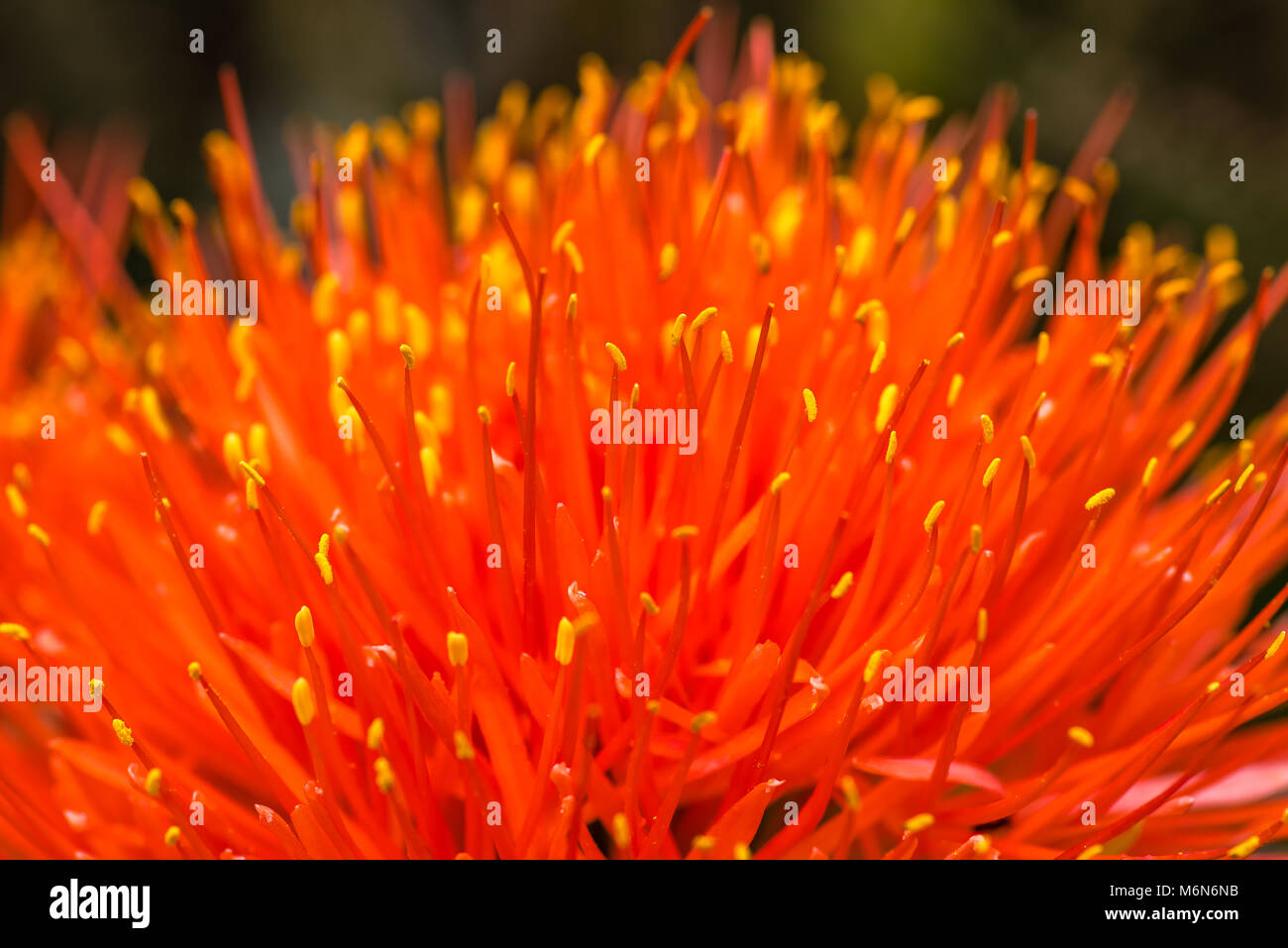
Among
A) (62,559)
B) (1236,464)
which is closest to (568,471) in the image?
(62,559)

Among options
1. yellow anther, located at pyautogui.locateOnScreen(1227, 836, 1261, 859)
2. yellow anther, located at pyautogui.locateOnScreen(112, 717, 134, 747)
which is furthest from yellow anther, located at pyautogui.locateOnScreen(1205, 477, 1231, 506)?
yellow anther, located at pyautogui.locateOnScreen(112, 717, 134, 747)

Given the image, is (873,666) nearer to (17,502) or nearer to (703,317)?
(703,317)

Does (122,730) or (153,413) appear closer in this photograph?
(122,730)

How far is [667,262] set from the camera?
3.31 feet

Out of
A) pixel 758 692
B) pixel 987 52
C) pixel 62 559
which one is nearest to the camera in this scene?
pixel 758 692

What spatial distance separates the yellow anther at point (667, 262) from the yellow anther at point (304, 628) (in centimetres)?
40

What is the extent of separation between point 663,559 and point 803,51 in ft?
3.47

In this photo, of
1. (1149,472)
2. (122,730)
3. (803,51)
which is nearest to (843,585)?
(1149,472)

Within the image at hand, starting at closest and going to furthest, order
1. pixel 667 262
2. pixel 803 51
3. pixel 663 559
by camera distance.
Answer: pixel 663 559
pixel 667 262
pixel 803 51

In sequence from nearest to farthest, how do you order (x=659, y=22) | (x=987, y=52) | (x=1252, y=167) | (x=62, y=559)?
(x=62, y=559)
(x=1252, y=167)
(x=987, y=52)
(x=659, y=22)

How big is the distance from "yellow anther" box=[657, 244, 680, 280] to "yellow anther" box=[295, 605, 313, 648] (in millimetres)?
397
